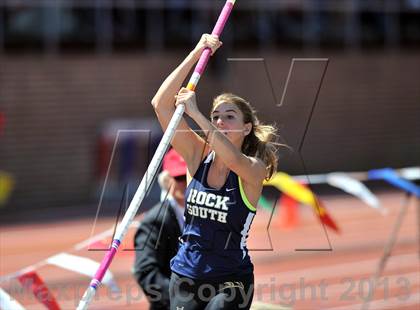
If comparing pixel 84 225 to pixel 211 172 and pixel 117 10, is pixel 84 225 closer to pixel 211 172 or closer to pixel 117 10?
pixel 117 10

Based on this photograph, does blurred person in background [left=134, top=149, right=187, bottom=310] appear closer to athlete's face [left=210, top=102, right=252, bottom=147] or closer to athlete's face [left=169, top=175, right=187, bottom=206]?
athlete's face [left=169, top=175, right=187, bottom=206]

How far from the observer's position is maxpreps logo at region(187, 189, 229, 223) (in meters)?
4.62

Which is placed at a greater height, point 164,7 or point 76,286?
point 164,7

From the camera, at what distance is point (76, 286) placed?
994cm

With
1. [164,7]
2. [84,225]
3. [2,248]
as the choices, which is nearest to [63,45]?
[164,7]

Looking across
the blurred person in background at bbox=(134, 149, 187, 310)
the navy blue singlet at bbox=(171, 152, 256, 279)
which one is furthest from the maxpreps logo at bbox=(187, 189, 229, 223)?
the blurred person in background at bbox=(134, 149, 187, 310)

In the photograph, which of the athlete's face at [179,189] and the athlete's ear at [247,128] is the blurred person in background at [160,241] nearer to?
the athlete's face at [179,189]

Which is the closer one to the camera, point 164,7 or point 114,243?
point 114,243

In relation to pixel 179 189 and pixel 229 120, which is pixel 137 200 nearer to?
pixel 229 120

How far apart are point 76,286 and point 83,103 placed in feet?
32.0

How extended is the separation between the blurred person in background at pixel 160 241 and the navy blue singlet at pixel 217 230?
1027 mm

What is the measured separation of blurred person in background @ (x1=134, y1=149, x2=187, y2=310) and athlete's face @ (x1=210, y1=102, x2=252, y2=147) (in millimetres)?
1008

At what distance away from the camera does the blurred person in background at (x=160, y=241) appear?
18.8 feet

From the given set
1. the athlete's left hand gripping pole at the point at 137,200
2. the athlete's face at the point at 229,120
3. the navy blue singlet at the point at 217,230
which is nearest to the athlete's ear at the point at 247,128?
the athlete's face at the point at 229,120
